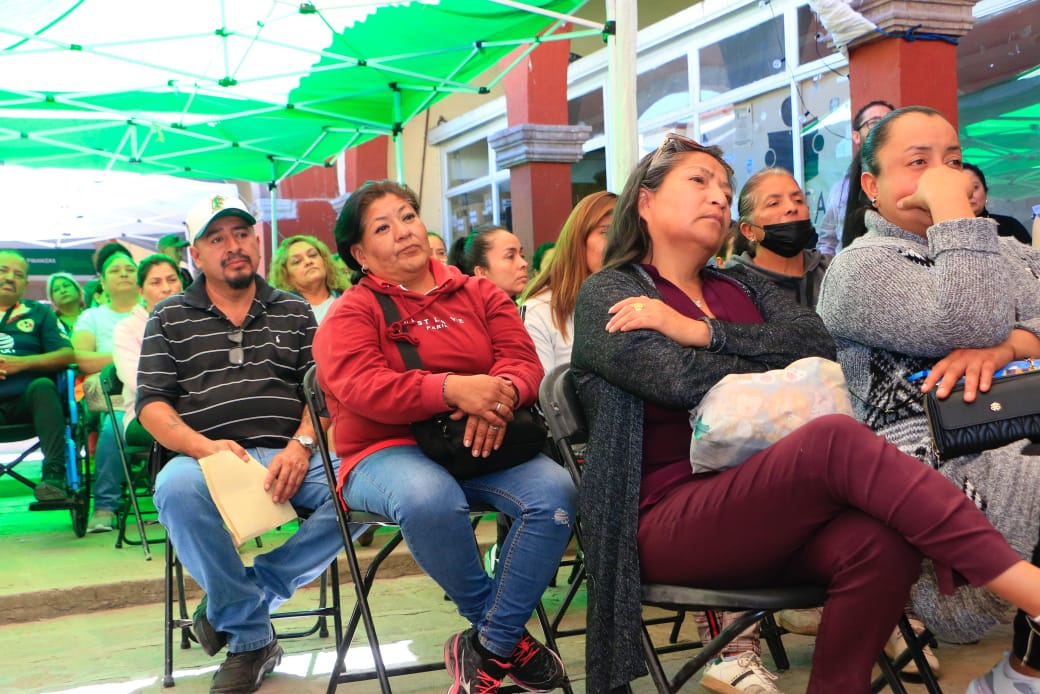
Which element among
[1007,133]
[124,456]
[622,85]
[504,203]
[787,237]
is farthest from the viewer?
[504,203]

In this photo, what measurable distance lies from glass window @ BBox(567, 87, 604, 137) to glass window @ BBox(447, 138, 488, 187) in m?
2.17

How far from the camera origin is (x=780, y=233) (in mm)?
3906

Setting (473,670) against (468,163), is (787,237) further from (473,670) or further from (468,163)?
(468,163)

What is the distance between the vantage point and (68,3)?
20.5ft

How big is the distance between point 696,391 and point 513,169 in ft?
26.4

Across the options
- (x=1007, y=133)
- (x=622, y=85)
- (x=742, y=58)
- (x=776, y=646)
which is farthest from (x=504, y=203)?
(x=776, y=646)

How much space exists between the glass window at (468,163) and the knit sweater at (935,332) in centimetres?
1255

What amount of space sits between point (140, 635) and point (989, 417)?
3217mm

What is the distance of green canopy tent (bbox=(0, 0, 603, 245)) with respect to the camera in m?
6.71

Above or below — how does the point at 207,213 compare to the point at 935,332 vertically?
above

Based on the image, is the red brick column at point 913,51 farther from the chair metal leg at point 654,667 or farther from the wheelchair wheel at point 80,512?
the wheelchair wheel at point 80,512

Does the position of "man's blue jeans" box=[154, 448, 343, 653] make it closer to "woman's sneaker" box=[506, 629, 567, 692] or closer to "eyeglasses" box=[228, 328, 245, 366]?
"eyeglasses" box=[228, 328, 245, 366]

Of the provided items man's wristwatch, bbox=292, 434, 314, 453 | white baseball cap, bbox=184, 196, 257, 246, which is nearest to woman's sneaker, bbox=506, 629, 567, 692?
man's wristwatch, bbox=292, 434, 314, 453

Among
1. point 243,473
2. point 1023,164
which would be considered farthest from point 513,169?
point 243,473
